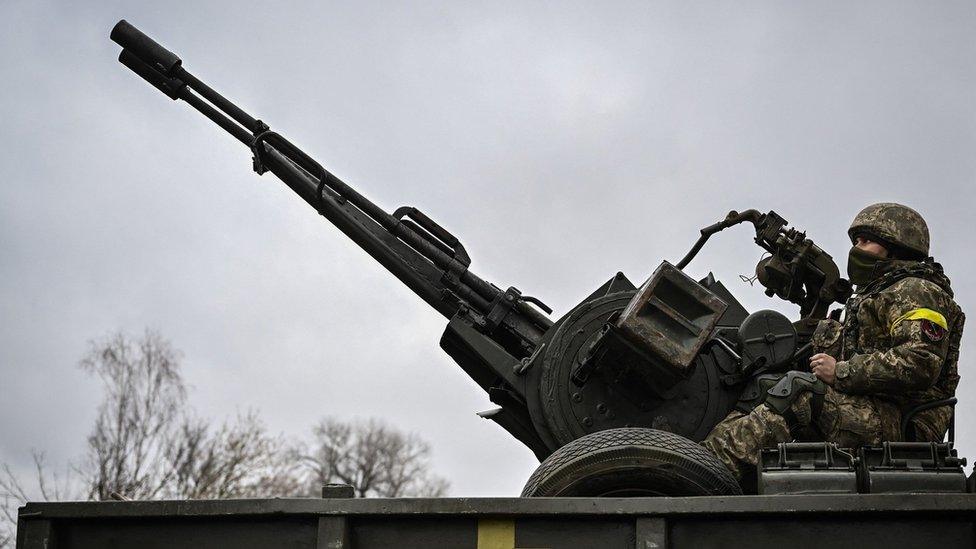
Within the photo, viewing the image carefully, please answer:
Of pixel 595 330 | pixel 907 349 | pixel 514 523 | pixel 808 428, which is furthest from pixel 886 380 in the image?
pixel 514 523

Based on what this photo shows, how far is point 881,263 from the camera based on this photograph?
6094 mm

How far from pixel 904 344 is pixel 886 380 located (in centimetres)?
18

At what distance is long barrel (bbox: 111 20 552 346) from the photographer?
7344mm

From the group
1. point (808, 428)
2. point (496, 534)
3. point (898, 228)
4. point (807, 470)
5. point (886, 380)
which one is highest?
Answer: point (898, 228)

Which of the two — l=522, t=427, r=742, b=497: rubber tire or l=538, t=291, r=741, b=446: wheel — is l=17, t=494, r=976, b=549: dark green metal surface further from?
l=538, t=291, r=741, b=446: wheel

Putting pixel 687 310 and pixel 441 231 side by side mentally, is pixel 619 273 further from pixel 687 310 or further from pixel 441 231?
pixel 441 231

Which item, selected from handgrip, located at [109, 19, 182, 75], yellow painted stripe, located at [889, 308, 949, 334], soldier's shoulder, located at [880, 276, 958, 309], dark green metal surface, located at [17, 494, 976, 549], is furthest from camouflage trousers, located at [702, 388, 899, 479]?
handgrip, located at [109, 19, 182, 75]

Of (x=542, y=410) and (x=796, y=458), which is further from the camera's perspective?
(x=542, y=410)

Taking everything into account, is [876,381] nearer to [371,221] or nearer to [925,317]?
[925,317]

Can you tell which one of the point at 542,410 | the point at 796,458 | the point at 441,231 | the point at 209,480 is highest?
the point at 209,480

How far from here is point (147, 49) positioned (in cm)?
840

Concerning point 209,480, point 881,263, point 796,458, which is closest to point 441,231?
point 881,263

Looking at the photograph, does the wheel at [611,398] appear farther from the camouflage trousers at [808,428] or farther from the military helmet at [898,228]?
the military helmet at [898,228]

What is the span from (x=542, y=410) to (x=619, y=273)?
834 millimetres
